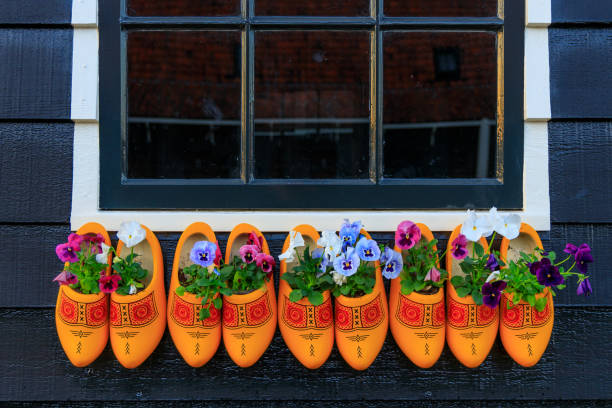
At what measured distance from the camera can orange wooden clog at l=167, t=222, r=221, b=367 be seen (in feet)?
4.12

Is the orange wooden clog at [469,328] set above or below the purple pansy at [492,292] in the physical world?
below

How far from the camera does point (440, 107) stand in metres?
1.43

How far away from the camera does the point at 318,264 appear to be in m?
1.25

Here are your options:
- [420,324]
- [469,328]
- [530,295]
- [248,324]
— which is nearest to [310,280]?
[248,324]

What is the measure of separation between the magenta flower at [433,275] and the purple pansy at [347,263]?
180mm

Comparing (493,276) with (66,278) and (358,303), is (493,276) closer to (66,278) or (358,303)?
(358,303)

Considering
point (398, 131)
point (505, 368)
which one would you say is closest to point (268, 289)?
point (398, 131)

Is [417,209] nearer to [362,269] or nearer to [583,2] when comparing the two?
[362,269]

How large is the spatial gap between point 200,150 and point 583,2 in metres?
1.07

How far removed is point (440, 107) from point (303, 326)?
2.24ft

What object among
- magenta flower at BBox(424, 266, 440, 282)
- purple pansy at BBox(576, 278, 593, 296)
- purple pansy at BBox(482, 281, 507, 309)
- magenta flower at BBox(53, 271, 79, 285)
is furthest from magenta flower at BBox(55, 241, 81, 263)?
purple pansy at BBox(576, 278, 593, 296)

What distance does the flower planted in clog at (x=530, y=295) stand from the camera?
1.21 meters

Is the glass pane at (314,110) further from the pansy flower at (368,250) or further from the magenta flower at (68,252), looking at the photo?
the magenta flower at (68,252)

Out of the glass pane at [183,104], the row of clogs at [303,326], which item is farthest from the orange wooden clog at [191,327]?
the glass pane at [183,104]
